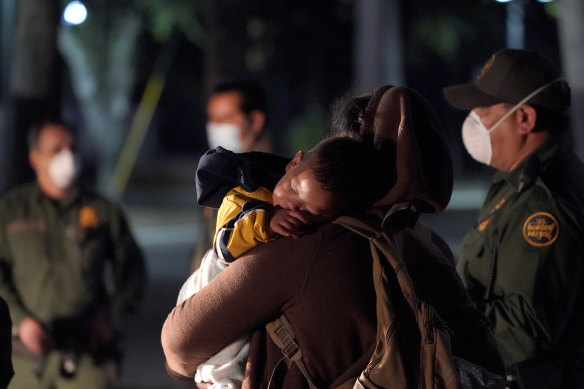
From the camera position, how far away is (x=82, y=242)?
15.5ft

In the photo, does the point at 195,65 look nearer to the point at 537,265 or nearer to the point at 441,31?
the point at 441,31

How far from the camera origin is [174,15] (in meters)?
22.2

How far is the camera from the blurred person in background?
430 cm

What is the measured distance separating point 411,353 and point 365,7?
552 inches

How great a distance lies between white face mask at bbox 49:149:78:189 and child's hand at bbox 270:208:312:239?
277cm

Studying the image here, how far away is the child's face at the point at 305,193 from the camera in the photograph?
214cm

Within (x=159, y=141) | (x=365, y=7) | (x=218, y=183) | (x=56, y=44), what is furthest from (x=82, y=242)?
(x=159, y=141)

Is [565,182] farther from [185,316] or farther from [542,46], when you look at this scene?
[542,46]

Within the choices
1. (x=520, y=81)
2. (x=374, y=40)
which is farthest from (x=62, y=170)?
(x=374, y=40)

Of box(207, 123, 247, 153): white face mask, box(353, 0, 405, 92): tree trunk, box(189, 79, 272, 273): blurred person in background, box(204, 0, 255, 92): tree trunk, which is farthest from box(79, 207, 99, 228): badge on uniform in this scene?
box(353, 0, 405, 92): tree trunk

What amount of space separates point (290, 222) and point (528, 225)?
1238 mm

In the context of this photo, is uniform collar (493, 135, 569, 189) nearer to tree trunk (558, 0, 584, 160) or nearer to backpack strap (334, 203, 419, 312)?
backpack strap (334, 203, 419, 312)

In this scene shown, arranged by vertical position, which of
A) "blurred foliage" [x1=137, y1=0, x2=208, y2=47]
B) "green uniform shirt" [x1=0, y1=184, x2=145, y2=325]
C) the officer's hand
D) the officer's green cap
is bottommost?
the officer's hand

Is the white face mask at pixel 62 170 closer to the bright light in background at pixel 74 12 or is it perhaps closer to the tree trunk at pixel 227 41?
the bright light in background at pixel 74 12
